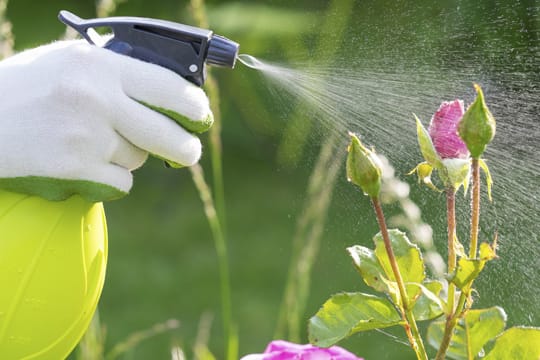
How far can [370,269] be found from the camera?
2.43ft

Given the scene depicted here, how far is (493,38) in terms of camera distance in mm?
1604

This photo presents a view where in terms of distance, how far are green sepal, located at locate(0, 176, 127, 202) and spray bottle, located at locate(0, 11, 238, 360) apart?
2 centimetres

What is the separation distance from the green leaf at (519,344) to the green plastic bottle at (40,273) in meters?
0.37

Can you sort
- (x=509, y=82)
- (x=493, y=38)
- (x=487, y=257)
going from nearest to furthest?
(x=487, y=257) → (x=509, y=82) → (x=493, y=38)

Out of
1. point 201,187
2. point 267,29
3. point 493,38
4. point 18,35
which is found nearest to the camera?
point 201,187

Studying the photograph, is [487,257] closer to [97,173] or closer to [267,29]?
[97,173]

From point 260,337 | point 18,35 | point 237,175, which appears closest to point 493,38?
point 260,337

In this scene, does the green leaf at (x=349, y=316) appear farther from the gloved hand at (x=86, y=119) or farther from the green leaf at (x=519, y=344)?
the gloved hand at (x=86, y=119)

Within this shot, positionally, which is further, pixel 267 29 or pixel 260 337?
pixel 267 29

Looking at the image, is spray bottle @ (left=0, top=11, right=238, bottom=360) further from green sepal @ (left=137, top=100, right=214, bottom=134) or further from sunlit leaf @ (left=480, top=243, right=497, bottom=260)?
sunlit leaf @ (left=480, top=243, right=497, bottom=260)

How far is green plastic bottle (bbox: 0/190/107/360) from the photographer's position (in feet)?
2.70

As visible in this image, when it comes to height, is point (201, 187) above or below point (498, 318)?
below

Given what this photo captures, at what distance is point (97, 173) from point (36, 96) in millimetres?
83

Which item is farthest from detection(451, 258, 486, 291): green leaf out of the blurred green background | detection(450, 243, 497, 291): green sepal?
the blurred green background
